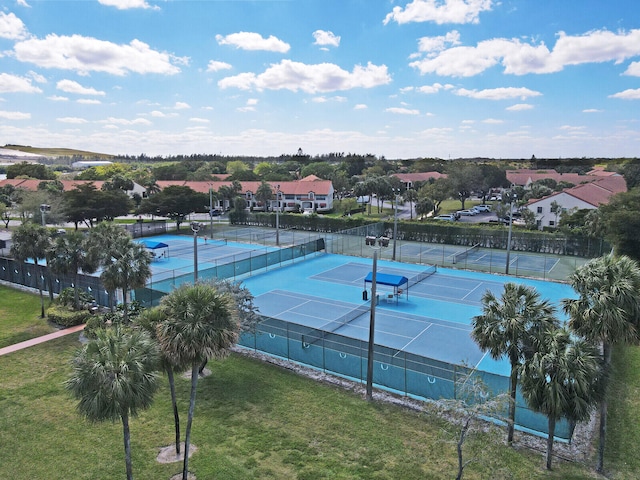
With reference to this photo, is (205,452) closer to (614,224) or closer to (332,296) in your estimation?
(332,296)

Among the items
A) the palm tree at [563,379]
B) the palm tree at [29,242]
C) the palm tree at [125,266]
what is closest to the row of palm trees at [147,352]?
the palm tree at [563,379]

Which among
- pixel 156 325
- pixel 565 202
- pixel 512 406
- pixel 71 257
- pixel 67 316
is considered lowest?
pixel 67 316

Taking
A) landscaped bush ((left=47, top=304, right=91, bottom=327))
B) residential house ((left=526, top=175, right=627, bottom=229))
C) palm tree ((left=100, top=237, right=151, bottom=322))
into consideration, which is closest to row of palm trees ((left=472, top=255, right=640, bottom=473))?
palm tree ((left=100, top=237, right=151, bottom=322))

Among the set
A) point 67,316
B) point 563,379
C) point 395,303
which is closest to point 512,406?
point 563,379

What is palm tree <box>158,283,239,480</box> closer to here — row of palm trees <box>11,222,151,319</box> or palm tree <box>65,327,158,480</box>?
palm tree <box>65,327,158,480</box>

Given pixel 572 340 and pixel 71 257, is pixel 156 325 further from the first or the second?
pixel 71 257

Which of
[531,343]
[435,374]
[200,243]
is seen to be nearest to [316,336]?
[435,374]

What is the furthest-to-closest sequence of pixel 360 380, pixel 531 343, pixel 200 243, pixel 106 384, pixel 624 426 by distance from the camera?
pixel 200 243 < pixel 360 380 < pixel 624 426 < pixel 531 343 < pixel 106 384
